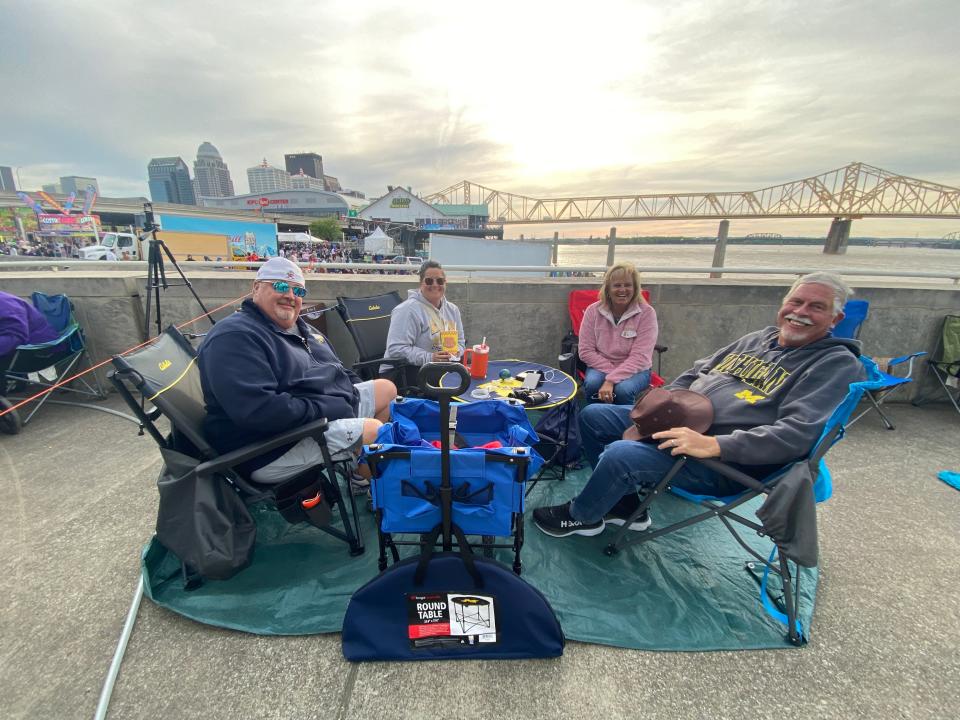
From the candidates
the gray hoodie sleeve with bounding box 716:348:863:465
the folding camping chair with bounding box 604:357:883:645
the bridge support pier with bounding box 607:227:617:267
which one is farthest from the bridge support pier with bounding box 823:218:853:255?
the folding camping chair with bounding box 604:357:883:645

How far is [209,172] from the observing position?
155m

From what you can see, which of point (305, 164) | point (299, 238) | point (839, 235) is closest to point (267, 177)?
point (305, 164)

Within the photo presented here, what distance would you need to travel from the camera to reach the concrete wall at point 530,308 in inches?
143

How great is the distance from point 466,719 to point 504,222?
6498 centimetres

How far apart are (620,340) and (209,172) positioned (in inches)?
7776

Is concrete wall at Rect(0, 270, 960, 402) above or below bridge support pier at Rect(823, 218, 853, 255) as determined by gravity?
below

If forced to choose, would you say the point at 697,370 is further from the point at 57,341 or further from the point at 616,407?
the point at 57,341

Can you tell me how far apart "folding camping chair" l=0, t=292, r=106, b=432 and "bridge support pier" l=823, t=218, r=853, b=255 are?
958 inches

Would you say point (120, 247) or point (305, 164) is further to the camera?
point (305, 164)

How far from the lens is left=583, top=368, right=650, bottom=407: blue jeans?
284cm

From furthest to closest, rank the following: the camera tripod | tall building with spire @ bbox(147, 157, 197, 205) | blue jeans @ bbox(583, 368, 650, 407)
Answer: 1. tall building with spire @ bbox(147, 157, 197, 205)
2. the camera tripod
3. blue jeans @ bbox(583, 368, 650, 407)

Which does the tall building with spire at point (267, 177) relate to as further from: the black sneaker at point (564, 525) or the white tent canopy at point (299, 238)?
the black sneaker at point (564, 525)

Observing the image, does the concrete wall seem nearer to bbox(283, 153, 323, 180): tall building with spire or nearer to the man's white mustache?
the man's white mustache

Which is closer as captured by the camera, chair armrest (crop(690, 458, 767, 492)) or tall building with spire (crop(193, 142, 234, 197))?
chair armrest (crop(690, 458, 767, 492))
